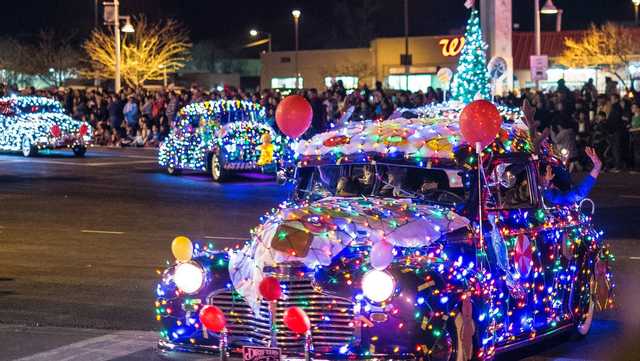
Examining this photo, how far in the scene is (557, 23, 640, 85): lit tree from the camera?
59500 mm

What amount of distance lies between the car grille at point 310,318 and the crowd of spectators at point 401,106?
14.2 m

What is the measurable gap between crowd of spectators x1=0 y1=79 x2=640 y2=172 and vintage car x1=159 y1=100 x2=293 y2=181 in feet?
4.26

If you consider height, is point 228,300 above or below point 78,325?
above

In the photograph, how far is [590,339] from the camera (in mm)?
9305

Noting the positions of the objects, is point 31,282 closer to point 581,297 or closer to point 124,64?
point 581,297

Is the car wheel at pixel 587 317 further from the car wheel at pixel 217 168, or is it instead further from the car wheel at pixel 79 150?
the car wheel at pixel 79 150

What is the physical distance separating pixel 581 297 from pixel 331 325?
2850 millimetres

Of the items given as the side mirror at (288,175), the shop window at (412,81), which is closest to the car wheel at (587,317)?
the side mirror at (288,175)

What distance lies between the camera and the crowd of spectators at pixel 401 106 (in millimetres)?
26156

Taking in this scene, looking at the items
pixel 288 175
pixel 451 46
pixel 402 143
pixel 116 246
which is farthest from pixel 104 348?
pixel 451 46

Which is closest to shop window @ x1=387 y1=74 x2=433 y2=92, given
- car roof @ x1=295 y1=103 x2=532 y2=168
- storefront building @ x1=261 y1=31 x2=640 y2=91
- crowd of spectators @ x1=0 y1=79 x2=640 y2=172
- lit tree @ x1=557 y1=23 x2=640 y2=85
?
storefront building @ x1=261 y1=31 x2=640 y2=91

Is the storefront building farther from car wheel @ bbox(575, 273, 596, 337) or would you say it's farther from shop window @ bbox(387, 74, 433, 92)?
car wheel @ bbox(575, 273, 596, 337)

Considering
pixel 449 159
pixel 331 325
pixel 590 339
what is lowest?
pixel 590 339

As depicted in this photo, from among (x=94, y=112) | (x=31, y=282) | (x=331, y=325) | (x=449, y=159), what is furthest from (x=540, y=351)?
(x=94, y=112)
